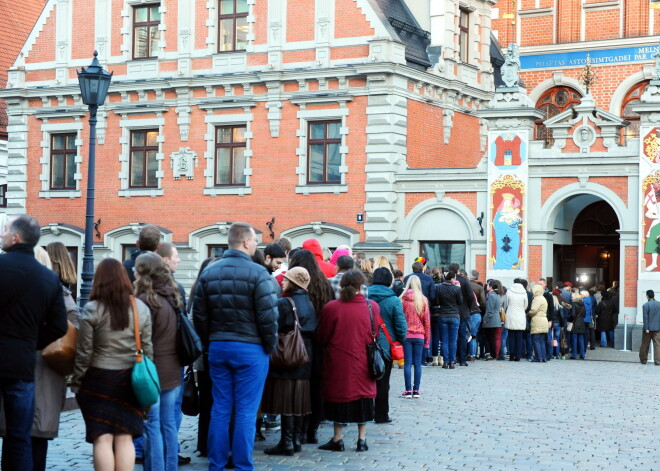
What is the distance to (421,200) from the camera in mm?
27188

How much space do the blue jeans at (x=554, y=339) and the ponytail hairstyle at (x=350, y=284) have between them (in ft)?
40.1

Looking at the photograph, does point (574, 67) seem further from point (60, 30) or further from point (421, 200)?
point (60, 30)

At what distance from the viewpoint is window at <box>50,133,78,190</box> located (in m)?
32.1

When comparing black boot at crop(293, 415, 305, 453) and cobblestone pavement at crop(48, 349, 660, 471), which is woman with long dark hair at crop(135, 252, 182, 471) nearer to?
cobblestone pavement at crop(48, 349, 660, 471)

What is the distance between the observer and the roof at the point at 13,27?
36.9 metres

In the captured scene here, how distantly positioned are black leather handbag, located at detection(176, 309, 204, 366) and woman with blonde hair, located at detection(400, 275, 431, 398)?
6.55 m

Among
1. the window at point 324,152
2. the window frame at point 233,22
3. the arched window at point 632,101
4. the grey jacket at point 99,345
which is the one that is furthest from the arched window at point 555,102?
the grey jacket at point 99,345

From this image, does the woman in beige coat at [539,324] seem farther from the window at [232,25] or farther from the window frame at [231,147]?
the window at [232,25]

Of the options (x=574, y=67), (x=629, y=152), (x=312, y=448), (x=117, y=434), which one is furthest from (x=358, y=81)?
(x=117, y=434)

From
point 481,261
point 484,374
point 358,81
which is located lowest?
point 484,374

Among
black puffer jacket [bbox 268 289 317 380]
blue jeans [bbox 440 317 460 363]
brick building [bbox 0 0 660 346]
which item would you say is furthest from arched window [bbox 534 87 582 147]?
black puffer jacket [bbox 268 289 317 380]

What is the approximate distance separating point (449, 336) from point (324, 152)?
9.87 metres

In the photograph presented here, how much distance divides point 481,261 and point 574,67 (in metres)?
10.0

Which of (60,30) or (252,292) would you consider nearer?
(252,292)
